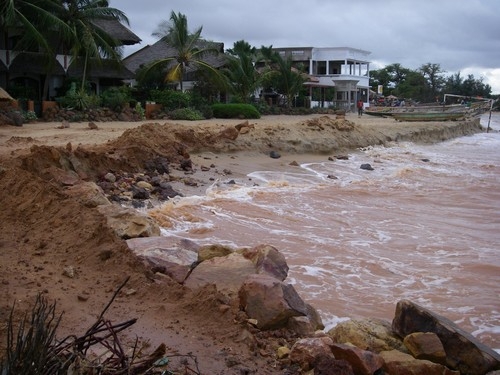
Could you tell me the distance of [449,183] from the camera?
18.4 meters

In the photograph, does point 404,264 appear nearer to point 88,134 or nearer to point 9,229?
point 9,229

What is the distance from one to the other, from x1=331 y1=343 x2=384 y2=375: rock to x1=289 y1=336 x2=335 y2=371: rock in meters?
0.07

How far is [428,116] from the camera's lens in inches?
1676

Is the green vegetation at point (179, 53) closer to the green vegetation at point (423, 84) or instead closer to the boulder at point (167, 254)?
the boulder at point (167, 254)

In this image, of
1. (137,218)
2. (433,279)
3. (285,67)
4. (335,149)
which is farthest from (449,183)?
(285,67)

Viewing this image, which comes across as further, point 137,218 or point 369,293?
point 137,218

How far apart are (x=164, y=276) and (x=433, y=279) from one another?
390cm

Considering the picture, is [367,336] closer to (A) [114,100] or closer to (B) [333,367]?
(B) [333,367]

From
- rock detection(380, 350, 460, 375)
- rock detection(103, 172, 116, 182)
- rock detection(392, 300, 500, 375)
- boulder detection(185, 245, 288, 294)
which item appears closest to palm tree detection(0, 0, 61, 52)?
rock detection(103, 172, 116, 182)

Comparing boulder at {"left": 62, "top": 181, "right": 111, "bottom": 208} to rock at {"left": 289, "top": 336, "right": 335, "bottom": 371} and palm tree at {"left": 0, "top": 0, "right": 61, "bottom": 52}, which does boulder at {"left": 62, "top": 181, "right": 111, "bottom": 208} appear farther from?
palm tree at {"left": 0, "top": 0, "right": 61, "bottom": 52}

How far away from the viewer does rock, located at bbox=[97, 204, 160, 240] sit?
26.4ft

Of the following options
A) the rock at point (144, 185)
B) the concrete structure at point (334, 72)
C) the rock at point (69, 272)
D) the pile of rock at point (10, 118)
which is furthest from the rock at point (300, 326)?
the concrete structure at point (334, 72)

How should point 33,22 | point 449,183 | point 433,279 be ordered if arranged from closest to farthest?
point 433,279, point 449,183, point 33,22

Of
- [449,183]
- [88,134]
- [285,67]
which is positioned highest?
[285,67]
